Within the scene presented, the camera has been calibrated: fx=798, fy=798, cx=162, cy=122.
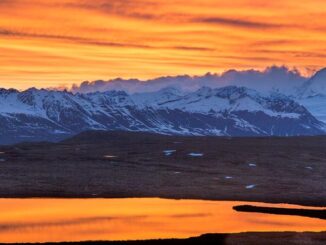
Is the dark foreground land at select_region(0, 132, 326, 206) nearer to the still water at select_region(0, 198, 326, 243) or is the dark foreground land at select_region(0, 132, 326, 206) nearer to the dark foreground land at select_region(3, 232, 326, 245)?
the still water at select_region(0, 198, 326, 243)

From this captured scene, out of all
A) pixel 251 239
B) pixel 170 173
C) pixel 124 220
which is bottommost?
pixel 170 173

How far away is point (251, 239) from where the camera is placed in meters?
68.2

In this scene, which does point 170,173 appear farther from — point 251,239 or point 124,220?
point 251,239

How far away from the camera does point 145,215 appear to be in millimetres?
84625

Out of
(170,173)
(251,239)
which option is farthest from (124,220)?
(170,173)

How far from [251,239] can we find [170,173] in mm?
72900

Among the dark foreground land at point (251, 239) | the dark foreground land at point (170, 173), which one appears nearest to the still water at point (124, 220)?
the dark foreground land at point (251, 239)

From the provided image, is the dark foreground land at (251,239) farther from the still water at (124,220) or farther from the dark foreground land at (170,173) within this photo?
the dark foreground land at (170,173)

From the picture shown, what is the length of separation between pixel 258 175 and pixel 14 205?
60.5 metres

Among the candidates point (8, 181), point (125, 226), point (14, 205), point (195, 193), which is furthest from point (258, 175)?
point (125, 226)

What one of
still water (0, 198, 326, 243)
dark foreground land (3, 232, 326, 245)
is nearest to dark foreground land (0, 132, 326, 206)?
still water (0, 198, 326, 243)

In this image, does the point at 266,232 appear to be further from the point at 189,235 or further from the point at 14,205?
the point at 14,205

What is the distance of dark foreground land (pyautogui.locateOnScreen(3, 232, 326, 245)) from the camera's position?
6544 cm

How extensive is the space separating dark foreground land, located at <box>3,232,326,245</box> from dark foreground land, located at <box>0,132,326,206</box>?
112 ft
